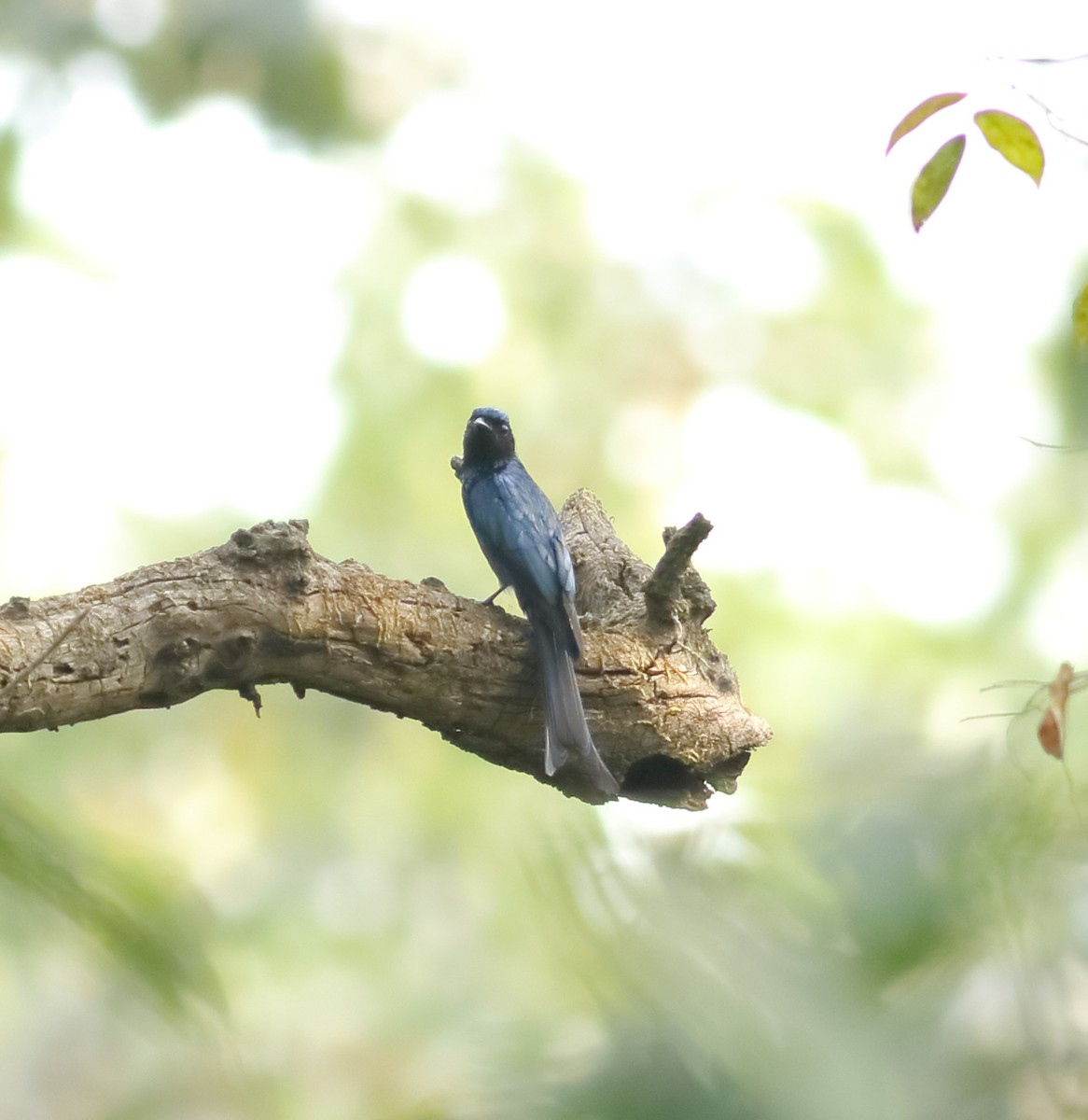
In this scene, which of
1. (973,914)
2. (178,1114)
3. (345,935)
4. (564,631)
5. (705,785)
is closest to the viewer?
(564,631)

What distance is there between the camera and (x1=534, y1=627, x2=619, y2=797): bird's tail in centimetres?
371

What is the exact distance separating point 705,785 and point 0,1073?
36.3ft

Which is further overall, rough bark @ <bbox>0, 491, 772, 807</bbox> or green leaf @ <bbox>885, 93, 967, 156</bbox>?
rough bark @ <bbox>0, 491, 772, 807</bbox>

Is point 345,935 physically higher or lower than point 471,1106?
higher

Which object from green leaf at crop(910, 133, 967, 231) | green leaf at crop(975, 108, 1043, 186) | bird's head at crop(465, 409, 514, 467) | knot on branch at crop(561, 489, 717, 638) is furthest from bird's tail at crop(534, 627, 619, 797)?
green leaf at crop(975, 108, 1043, 186)

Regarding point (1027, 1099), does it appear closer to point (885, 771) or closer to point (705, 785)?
point (705, 785)

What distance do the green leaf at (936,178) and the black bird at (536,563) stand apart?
178 cm

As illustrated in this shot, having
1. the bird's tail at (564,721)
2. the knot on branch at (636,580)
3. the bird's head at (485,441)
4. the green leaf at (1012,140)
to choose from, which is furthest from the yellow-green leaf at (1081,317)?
the bird's head at (485,441)

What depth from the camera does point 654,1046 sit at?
4055mm

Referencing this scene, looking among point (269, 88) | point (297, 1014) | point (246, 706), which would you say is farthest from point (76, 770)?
point (269, 88)

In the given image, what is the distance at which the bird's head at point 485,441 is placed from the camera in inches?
200

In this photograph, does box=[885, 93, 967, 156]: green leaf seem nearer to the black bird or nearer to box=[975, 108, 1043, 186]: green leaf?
box=[975, 108, 1043, 186]: green leaf

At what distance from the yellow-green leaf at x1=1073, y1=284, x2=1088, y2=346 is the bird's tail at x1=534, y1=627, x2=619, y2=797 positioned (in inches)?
70.2

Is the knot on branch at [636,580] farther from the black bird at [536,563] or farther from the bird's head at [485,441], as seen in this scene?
the bird's head at [485,441]
